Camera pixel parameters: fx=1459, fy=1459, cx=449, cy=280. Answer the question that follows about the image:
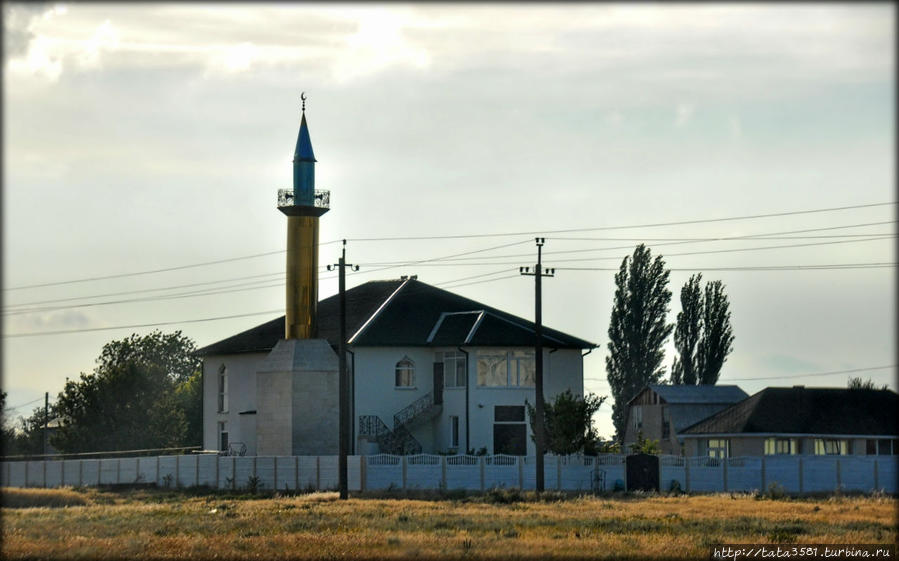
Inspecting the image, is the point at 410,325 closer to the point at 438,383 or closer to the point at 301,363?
the point at 438,383

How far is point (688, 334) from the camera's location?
92.3 m

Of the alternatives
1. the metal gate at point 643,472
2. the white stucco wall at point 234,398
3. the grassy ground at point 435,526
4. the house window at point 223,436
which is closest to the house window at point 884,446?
the metal gate at point 643,472

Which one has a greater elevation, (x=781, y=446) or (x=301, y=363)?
(x=301, y=363)

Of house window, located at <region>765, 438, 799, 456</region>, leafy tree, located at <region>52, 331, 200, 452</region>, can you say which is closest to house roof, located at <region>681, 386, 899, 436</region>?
house window, located at <region>765, 438, 799, 456</region>

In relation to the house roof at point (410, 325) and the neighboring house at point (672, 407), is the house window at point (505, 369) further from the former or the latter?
the neighboring house at point (672, 407)

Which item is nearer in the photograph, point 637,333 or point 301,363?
point 301,363

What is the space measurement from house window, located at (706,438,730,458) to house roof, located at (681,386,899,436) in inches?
33.9

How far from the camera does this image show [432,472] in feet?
205

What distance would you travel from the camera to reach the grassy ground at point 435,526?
107 feet

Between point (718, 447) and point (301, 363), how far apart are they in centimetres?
2274

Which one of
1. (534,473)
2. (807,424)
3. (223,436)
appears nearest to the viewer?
(534,473)

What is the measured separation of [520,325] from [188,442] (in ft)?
107

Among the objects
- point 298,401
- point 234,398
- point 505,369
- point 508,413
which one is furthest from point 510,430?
point 234,398

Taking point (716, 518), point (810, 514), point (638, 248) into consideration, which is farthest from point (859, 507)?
point (638, 248)
